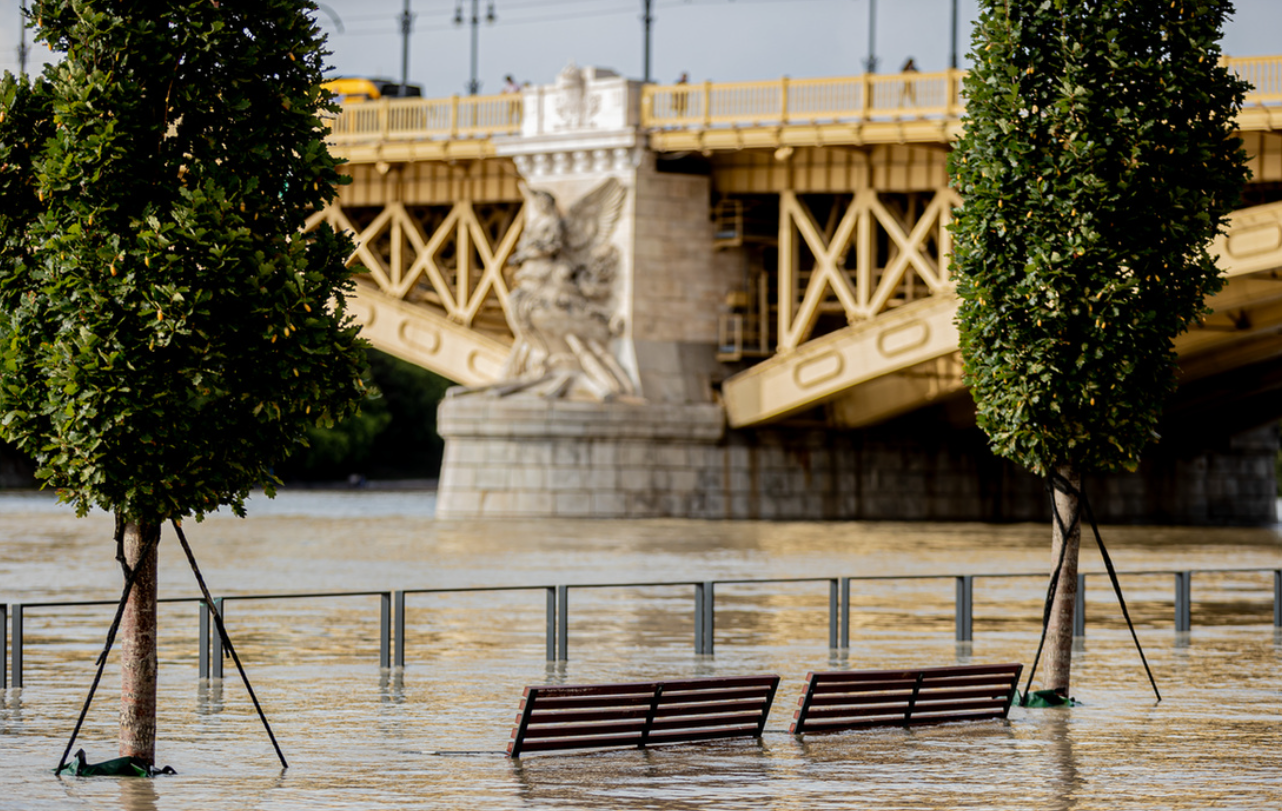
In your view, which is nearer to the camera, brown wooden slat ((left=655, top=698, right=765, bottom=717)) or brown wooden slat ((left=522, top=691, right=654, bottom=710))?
brown wooden slat ((left=522, top=691, right=654, bottom=710))

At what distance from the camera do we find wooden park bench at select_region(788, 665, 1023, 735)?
16578 millimetres

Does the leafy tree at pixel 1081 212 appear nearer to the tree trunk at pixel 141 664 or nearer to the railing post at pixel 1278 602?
the tree trunk at pixel 141 664

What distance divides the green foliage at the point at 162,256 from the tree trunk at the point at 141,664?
39cm

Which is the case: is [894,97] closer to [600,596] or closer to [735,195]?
[735,195]

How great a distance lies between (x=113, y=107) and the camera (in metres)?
13.9

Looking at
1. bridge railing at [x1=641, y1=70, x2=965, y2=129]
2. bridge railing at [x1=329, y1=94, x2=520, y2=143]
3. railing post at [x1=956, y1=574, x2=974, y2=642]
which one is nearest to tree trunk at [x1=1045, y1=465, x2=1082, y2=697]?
railing post at [x1=956, y1=574, x2=974, y2=642]

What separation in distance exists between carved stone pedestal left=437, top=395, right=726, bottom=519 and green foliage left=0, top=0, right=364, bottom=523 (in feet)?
137

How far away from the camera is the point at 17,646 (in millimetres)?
19109

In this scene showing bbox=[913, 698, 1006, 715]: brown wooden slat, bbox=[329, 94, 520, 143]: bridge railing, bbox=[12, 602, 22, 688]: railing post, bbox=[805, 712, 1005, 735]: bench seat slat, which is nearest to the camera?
bbox=[805, 712, 1005, 735]: bench seat slat

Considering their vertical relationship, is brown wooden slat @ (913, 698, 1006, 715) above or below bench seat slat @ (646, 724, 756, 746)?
above

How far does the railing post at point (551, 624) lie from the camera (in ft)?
70.8

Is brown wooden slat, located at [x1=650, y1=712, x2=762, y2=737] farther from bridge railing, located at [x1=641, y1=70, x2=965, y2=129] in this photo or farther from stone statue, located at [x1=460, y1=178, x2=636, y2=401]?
stone statue, located at [x1=460, y1=178, x2=636, y2=401]

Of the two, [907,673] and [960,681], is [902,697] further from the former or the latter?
[960,681]

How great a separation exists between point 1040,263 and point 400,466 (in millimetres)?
108315
